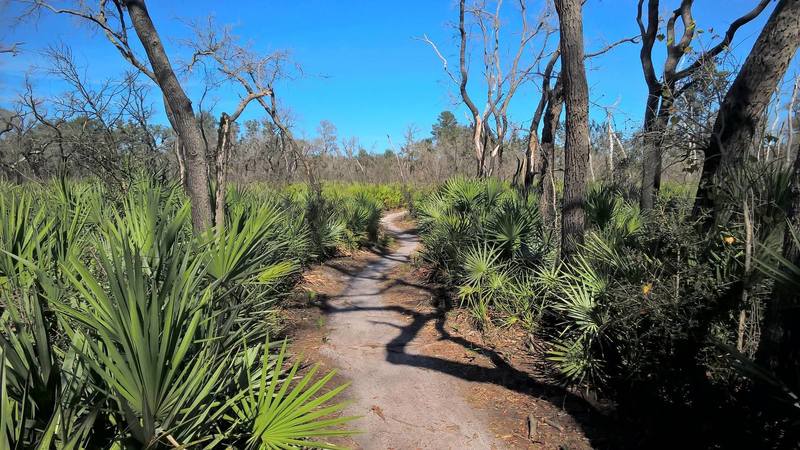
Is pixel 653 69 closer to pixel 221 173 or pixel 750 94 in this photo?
pixel 750 94

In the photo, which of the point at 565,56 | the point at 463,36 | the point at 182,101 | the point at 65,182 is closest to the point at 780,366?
the point at 565,56

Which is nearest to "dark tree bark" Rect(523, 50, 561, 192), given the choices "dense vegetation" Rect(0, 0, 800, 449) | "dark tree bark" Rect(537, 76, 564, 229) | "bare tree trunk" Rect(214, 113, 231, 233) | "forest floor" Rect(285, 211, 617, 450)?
"dark tree bark" Rect(537, 76, 564, 229)

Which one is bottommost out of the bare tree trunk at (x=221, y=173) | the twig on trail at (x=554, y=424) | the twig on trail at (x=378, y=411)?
the twig on trail at (x=554, y=424)

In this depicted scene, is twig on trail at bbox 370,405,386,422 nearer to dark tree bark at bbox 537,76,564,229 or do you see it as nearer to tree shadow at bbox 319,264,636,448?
tree shadow at bbox 319,264,636,448

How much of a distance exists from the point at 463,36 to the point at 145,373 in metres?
18.4

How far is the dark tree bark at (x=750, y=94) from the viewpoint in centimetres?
402

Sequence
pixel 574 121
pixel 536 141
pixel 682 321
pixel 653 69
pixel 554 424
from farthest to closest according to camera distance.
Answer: pixel 536 141 < pixel 653 69 < pixel 574 121 < pixel 554 424 < pixel 682 321

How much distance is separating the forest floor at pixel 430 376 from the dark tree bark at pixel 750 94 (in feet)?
7.80

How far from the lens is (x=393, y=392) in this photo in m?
4.59

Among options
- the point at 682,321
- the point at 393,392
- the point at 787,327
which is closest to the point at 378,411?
the point at 393,392

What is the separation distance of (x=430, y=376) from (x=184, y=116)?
432 centimetres

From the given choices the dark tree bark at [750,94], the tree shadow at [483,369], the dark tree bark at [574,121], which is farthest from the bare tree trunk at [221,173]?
the dark tree bark at [750,94]

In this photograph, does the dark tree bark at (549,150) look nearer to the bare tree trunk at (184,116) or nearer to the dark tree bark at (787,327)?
the dark tree bark at (787,327)

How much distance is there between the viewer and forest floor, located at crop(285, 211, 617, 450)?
3881 mm
